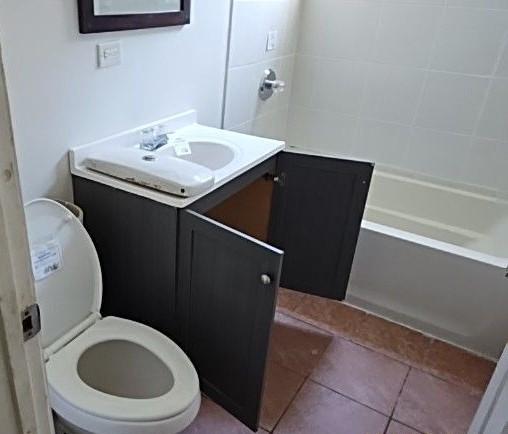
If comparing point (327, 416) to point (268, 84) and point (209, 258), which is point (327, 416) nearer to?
point (209, 258)

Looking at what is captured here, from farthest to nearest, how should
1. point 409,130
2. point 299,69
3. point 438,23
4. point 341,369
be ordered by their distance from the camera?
point 299,69 → point 409,130 → point 438,23 → point 341,369

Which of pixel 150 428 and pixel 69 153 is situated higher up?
pixel 69 153

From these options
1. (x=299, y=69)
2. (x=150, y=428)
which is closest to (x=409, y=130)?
(x=299, y=69)

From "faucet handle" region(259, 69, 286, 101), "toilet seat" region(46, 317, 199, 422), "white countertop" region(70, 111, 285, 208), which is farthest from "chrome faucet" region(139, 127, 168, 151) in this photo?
"faucet handle" region(259, 69, 286, 101)

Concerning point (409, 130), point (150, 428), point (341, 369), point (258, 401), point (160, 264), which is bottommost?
point (341, 369)

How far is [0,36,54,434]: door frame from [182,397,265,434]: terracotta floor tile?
3.37ft

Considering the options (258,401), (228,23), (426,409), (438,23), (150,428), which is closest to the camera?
(150,428)

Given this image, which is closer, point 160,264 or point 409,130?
point 160,264

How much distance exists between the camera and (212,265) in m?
1.45

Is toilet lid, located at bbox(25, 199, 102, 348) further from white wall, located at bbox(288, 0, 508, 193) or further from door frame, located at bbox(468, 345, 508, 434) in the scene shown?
white wall, located at bbox(288, 0, 508, 193)

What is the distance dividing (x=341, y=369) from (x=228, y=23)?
157cm

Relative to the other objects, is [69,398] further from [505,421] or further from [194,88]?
[194,88]

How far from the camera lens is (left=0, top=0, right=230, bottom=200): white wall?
4.28 feet

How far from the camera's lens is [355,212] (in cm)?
198
